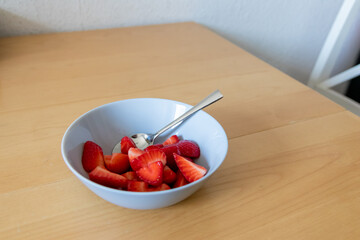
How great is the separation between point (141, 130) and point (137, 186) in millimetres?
151

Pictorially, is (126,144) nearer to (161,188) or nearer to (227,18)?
(161,188)

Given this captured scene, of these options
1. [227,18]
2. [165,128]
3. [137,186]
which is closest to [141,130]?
[165,128]

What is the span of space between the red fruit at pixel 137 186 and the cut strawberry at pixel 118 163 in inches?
1.7

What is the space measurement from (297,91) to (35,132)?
0.58m

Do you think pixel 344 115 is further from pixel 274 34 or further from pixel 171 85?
pixel 274 34

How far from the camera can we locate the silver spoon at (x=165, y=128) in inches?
19.6

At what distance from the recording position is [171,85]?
0.73m

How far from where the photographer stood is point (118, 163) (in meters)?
0.45

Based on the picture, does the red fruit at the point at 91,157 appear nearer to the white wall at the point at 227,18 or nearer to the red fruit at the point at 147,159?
the red fruit at the point at 147,159

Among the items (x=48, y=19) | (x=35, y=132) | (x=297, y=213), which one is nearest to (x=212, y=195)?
(x=297, y=213)

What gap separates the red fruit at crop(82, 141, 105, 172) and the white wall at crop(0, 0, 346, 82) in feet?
2.15

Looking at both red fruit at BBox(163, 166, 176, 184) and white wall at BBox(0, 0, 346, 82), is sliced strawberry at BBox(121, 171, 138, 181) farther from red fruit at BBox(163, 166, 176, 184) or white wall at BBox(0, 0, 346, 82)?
white wall at BBox(0, 0, 346, 82)

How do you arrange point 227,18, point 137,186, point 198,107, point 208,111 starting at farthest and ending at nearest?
point 227,18 < point 208,111 < point 198,107 < point 137,186

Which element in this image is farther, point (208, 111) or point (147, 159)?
point (208, 111)
